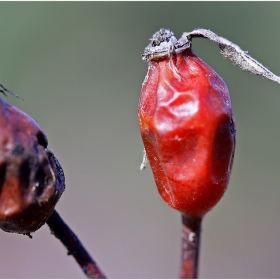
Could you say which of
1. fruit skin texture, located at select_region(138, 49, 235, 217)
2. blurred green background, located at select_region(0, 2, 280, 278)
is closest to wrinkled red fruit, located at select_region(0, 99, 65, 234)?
fruit skin texture, located at select_region(138, 49, 235, 217)

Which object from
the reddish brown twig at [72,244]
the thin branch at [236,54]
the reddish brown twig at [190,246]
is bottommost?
the reddish brown twig at [190,246]

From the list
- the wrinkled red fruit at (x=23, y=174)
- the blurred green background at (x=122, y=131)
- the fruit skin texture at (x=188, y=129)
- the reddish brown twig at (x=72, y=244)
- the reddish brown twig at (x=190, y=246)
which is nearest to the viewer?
the wrinkled red fruit at (x=23, y=174)

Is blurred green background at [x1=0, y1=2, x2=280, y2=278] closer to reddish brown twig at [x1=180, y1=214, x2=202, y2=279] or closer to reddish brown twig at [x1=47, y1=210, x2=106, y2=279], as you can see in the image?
reddish brown twig at [x1=180, y1=214, x2=202, y2=279]

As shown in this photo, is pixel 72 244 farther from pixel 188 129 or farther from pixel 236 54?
pixel 236 54

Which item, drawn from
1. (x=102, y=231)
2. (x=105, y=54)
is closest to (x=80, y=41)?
(x=105, y=54)

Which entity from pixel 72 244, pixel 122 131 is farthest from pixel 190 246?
pixel 122 131

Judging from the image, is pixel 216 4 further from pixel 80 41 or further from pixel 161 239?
pixel 161 239

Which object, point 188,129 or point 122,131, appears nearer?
point 188,129

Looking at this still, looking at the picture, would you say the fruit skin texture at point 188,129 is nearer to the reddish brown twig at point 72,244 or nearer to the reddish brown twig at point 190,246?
the reddish brown twig at point 190,246

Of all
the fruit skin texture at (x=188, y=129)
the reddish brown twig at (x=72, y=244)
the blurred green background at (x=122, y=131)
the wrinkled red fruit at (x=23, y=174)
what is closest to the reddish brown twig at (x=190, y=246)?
the fruit skin texture at (x=188, y=129)
